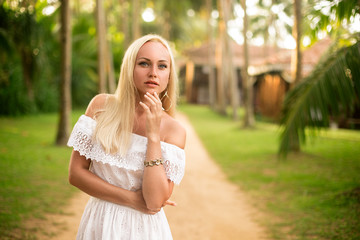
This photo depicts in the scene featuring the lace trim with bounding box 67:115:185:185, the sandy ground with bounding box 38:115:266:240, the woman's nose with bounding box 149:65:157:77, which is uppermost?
the woman's nose with bounding box 149:65:157:77

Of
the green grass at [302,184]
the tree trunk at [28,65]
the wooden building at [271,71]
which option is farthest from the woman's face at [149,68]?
the wooden building at [271,71]

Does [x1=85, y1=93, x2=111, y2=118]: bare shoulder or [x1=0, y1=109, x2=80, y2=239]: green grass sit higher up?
[x1=85, y1=93, x2=111, y2=118]: bare shoulder

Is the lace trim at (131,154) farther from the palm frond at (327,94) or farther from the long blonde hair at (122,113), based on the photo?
the palm frond at (327,94)

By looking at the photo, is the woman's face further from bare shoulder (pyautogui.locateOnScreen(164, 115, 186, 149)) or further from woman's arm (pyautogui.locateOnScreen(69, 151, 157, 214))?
woman's arm (pyautogui.locateOnScreen(69, 151, 157, 214))

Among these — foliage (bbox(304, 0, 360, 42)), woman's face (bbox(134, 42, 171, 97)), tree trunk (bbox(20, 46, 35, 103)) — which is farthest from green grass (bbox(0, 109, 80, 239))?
foliage (bbox(304, 0, 360, 42))

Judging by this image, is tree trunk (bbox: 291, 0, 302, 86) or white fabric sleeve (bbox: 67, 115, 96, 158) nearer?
white fabric sleeve (bbox: 67, 115, 96, 158)

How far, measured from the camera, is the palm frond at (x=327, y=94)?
467 cm

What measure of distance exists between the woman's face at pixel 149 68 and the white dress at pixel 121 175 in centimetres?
29

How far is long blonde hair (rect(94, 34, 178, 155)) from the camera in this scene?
1.81 metres

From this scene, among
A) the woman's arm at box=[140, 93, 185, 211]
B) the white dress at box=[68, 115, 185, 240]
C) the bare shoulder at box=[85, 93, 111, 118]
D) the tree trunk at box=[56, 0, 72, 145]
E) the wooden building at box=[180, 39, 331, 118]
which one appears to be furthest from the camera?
the wooden building at box=[180, 39, 331, 118]

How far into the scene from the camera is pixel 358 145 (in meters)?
11.3

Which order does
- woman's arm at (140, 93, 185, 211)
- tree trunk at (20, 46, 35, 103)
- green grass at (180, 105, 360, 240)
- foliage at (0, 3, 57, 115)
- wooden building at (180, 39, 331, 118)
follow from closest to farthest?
woman's arm at (140, 93, 185, 211)
green grass at (180, 105, 360, 240)
foliage at (0, 3, 57, 115)
tree trunk at (20, 46, 35, 103)
wooden building at (180, 39, 331, 118)

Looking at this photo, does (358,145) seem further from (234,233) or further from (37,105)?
(37,105)

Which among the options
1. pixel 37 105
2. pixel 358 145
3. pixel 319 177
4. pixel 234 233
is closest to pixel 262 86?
pixel 358 145
